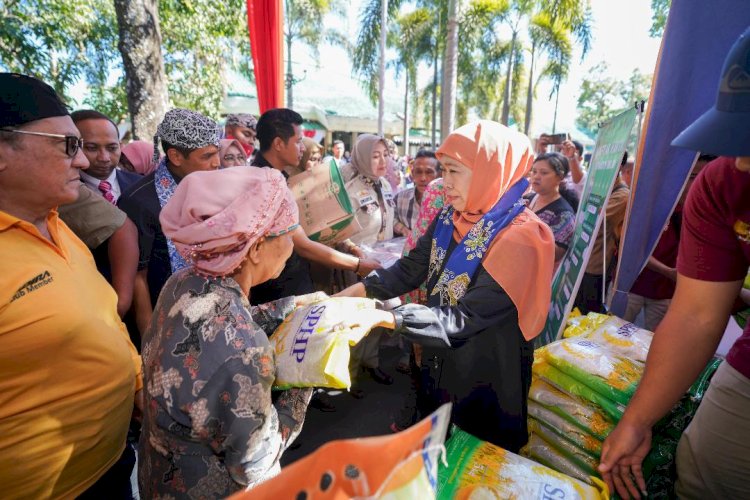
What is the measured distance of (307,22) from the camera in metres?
23.8

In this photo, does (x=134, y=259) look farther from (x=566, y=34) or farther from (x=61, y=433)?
(x=566, y=34)

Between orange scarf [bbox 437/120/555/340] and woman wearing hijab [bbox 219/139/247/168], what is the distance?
216 cm

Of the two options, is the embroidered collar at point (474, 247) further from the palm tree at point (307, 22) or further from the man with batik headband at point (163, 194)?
the palm tree at point (307, 22)

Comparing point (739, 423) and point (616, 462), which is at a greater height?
point (739, 423)

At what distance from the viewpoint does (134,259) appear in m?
2.23

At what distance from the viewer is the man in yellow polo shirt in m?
1.25

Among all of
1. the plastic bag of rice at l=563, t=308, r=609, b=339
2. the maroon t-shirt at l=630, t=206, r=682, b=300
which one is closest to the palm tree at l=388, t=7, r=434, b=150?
the maroon t-shirt at l=630, t=206, r=682, b=300

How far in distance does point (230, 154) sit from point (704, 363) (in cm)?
346

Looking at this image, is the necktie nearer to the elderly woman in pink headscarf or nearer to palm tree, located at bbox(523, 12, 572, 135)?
the elderly woman in pink headscarf

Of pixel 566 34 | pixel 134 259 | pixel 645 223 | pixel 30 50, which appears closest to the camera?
pixel 645 223

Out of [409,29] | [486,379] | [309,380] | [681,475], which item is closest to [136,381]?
[309,380]

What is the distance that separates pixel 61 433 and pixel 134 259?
Result: 110cm

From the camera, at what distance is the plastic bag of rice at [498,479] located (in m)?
1.38

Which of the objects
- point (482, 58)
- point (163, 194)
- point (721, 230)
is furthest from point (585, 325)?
point (482, 58)
